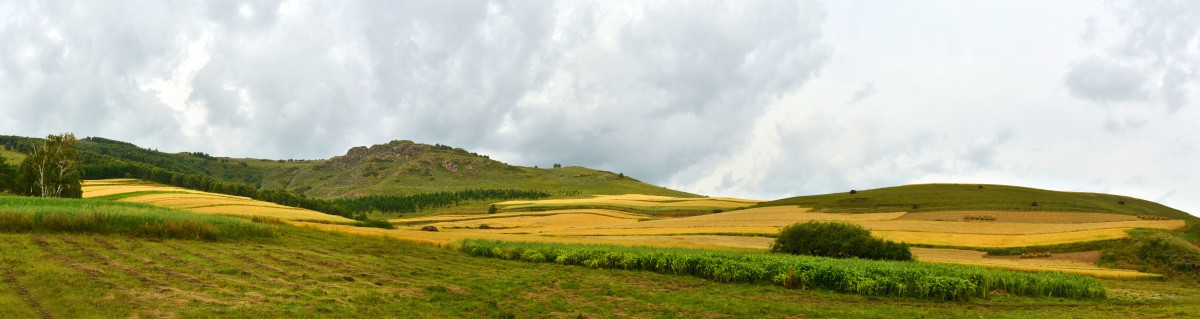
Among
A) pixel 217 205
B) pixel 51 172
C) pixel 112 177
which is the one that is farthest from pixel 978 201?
pixel 112 177

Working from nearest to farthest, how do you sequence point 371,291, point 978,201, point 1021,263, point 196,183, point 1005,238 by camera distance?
point 371,291, point 1021,263, point 1005,238, point 978,201, point 196,183

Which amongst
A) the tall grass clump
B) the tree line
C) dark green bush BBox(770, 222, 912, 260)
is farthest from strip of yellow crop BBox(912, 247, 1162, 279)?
the tree line

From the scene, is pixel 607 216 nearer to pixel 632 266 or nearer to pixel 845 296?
pixel 632 266

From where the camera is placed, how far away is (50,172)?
8088 cm

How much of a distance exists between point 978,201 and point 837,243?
52.0 m

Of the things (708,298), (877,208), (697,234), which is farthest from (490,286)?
(877,208)

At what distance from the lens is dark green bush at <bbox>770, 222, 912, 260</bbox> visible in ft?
129

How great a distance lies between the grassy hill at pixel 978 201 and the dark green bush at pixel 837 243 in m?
43.0

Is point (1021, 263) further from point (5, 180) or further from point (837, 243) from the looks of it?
point (5, 180)

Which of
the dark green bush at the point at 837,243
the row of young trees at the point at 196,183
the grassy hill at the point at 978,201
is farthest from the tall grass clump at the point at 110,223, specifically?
the row of young trees at the point at 196,183

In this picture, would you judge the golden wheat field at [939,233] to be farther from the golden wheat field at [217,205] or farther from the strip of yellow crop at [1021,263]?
the golden wheat field at [217,205]

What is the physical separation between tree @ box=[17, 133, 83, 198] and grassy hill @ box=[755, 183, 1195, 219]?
10319cm

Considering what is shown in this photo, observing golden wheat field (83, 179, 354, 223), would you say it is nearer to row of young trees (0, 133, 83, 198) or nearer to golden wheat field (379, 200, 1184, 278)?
row of young trees (0, 133, 83, 198)

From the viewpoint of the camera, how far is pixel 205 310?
51.7 feet
